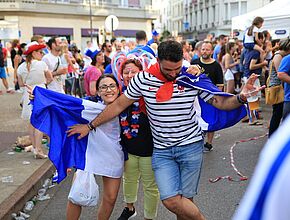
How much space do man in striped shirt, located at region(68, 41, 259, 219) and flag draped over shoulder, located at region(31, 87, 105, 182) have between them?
0.44 m

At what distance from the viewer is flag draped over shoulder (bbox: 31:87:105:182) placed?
11.7ft

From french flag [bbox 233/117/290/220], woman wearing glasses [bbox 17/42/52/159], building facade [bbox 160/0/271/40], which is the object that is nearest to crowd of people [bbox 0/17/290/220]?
french flag [bbox 233/117/290/220]

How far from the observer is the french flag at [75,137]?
3.54 meters

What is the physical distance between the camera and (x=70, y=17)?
38.9 meters

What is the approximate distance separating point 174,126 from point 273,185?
2.25 meters

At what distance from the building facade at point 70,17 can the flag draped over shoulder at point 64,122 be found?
29550 mm

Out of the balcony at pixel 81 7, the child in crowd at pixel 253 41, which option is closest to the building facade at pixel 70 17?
the balcony at pixel 81 7

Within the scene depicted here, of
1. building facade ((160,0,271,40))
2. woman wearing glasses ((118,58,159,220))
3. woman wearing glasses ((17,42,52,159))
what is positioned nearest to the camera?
woman wearing glasses ((118,58,159,220))

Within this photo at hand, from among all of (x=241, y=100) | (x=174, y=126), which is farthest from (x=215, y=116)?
(x=174, y=126)

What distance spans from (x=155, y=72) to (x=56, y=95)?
105cm

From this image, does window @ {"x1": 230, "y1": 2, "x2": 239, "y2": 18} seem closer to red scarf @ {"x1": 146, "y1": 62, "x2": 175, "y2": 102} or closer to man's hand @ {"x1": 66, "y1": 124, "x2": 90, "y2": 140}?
man's hand @ {"x1": 66, "y1": 124, "x2": 90, "y2": 140}

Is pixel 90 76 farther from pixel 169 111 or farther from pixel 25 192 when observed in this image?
pixel 169 111

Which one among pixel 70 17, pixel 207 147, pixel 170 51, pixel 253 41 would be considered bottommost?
pixel 207 147

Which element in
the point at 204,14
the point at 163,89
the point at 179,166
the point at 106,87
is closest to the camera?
the point at 163,89
